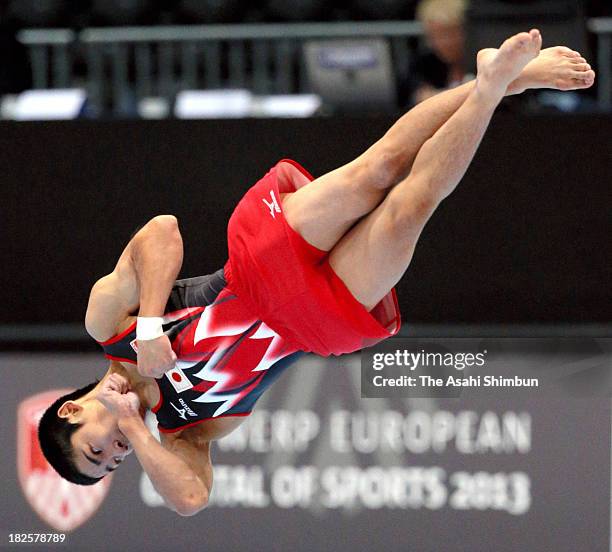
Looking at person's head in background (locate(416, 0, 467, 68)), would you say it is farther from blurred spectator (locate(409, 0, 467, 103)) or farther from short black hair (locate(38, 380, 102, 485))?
short black hair (locate(38, 380, 102, 485))

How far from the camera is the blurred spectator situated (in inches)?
218

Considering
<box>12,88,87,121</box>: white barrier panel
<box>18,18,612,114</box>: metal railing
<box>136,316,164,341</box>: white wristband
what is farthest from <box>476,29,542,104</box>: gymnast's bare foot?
<box>18,18,612,114</box>: metal railing

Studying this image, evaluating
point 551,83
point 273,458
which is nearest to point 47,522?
point 273,458

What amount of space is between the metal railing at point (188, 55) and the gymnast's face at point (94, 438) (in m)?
2.93

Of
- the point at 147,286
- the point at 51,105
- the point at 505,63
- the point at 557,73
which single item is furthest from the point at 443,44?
the point at 147,286

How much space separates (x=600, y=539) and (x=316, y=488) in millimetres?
1284

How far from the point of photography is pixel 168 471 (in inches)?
143

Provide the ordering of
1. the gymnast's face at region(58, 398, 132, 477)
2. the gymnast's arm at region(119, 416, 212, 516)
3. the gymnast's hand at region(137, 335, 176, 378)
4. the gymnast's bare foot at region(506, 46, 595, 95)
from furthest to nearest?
the gymnast's face at region(58, 398, 132, 477), the gymnast's arm at region(119, 416, 212, 516), the gymnast's hand at region(137, 335, 176, 378), the gymnast's bare foot at region(506, 46, 595, 95)

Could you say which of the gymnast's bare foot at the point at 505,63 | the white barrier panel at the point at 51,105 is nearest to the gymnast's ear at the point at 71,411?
the gymnast's bare foot at the point at 505,63

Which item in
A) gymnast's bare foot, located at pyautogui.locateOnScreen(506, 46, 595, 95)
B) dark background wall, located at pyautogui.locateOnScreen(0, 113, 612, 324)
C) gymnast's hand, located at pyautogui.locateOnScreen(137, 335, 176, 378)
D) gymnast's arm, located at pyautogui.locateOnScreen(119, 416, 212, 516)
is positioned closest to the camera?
gymnast's bare foot, located at pyautogui.locateOnScreen(506, 46, 595, 95)

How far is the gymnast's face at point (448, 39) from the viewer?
5531mm

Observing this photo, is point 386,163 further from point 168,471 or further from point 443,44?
point 443,44

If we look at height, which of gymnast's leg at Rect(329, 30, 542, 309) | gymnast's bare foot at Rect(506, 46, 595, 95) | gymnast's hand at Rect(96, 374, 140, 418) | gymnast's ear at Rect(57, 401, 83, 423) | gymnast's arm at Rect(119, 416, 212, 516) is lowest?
gymnast's arm at Rect(119, 416, 212, 516)

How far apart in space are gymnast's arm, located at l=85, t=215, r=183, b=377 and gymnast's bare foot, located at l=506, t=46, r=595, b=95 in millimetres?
1123
